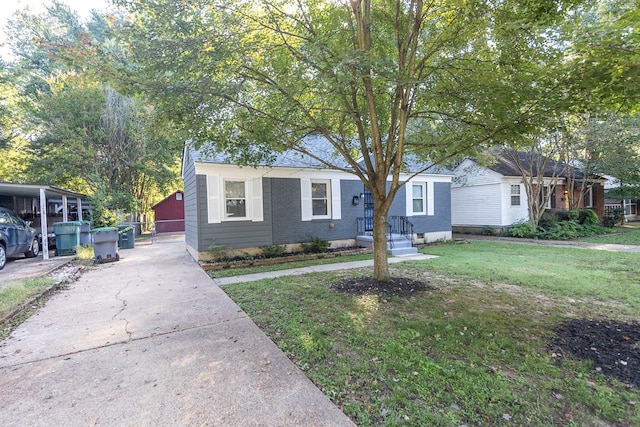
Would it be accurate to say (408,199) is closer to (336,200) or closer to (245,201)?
(336,200)

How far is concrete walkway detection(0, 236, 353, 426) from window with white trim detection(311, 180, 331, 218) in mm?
5625

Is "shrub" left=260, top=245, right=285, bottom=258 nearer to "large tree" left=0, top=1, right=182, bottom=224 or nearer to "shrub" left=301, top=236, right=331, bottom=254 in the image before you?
"shrub" left=301, top=236, right=331, bottom=254

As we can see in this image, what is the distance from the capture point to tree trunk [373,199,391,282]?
549 centimetres

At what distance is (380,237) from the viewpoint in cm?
554

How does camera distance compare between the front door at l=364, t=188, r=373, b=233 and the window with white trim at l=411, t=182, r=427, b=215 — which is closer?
the front door at l=364, t=188, r=373, b=233

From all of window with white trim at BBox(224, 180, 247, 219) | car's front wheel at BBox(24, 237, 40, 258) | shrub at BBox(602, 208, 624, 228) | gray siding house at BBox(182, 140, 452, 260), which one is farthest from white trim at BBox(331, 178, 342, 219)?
shrub at BBox(602, 208, 624, 228)

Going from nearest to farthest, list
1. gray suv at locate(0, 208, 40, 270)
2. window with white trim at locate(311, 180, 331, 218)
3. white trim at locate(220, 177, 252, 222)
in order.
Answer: gray suv at locate(0, 208, 40, 270)
white trim at locate(220, 177, 252, 222)
window with white trim at locate(311, 180, 331, 218)

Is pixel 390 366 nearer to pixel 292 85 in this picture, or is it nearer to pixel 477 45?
pixel 292 85

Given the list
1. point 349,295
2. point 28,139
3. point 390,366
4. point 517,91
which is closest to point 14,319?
point 349,295

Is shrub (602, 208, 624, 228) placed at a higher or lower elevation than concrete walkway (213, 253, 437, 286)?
higher

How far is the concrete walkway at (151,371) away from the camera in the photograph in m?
2.26

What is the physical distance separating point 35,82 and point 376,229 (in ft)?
85.1

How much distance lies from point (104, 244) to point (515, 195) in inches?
691

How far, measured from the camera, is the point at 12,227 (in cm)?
877
